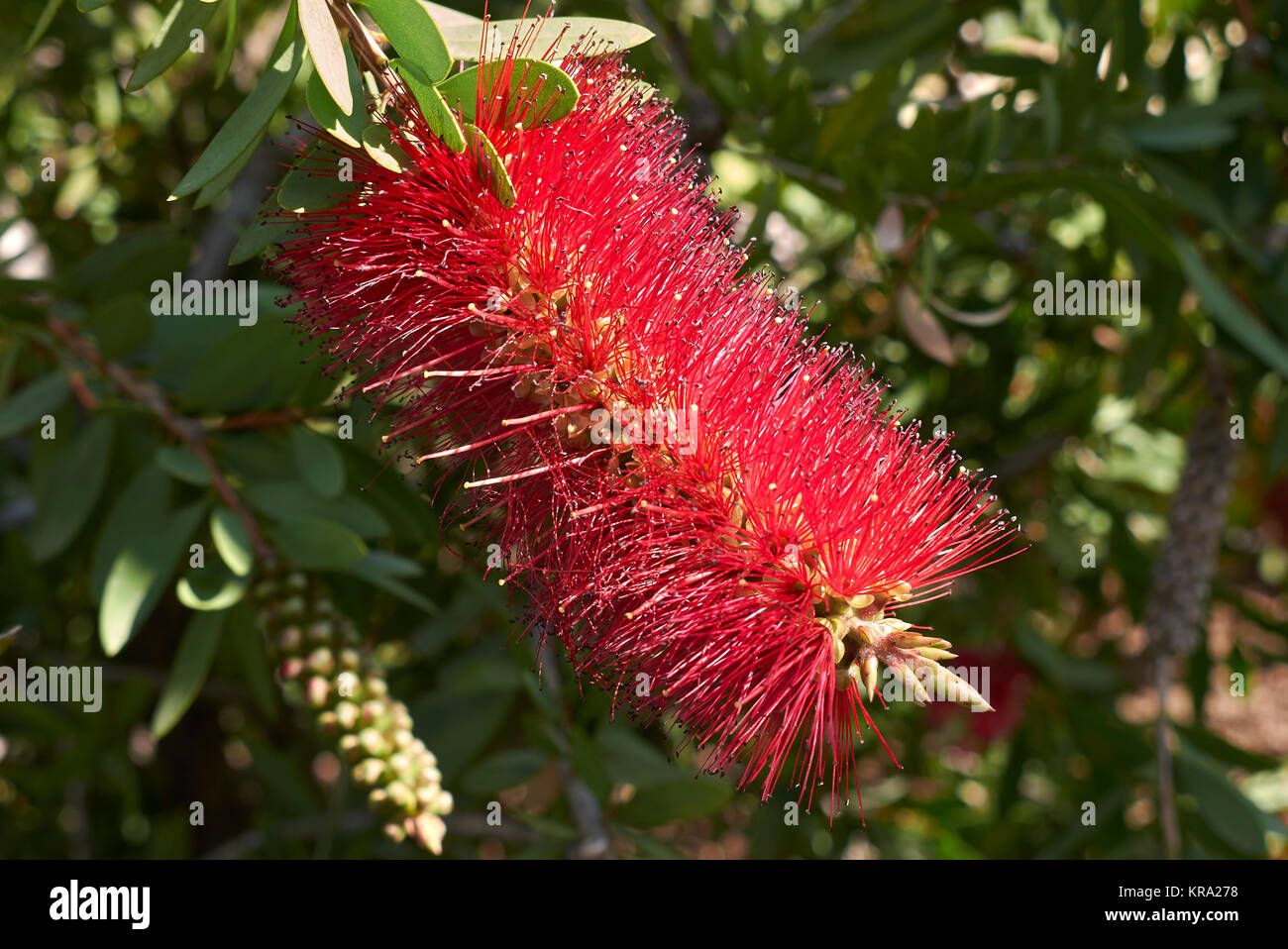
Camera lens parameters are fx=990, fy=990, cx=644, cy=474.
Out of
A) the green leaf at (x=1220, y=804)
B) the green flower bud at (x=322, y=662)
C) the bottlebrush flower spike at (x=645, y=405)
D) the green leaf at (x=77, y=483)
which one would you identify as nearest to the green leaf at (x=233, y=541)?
the green flower bud at (x=322, y=662)

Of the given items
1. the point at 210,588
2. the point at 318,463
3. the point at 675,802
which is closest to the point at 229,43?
the point at 318,463

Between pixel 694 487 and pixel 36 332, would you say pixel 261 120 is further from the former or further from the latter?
pixel 36 332

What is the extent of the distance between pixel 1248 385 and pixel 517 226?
5.16 feet

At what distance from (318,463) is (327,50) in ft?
1.78

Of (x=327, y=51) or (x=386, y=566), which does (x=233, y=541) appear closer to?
(x=386, y=566)

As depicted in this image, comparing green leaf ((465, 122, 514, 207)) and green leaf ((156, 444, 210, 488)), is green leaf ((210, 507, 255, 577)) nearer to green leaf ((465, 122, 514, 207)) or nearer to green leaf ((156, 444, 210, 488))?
green leaf ((156, 444, 210, 488))

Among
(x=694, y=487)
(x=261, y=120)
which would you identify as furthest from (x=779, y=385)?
(x=261, y=120)

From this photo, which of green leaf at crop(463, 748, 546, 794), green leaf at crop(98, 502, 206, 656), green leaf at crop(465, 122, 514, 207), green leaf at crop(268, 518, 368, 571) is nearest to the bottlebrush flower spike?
green leaf at crop(465, 122, 514, 207)

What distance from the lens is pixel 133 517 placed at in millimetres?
1304

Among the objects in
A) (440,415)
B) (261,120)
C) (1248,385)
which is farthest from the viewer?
(1248,385)

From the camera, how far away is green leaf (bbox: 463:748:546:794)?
163 centimetres

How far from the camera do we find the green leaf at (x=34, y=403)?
1335mm

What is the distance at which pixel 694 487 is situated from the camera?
3.01 ft

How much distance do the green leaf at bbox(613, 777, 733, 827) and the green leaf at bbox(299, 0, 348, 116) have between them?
1030mm
